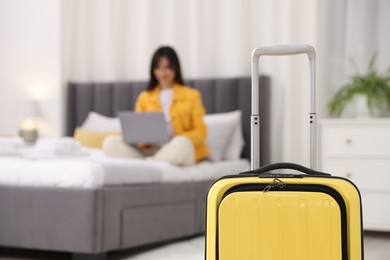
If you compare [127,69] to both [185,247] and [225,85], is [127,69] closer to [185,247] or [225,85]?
[225,85]

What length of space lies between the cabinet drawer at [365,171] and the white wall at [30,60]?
232cm

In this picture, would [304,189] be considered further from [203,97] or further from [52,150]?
[203,97]

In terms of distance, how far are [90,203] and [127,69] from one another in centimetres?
246

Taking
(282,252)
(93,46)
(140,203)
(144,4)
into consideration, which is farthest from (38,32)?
(282,252)

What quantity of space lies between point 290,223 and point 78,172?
1.64m

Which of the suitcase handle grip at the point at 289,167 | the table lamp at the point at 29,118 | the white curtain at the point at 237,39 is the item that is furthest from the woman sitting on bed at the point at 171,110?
the suitcase handle grip at the point at 289,167

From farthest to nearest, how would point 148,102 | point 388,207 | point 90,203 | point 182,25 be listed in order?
point 182,25, point 148,102, point 388,207, point 90,203

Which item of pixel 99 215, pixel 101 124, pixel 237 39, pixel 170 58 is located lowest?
pixel 99 215

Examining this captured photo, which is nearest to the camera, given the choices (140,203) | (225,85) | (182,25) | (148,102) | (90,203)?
(90,203)

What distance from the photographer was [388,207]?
422 centimetres

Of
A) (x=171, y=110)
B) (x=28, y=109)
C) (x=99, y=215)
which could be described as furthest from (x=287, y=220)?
(x=28, y=109)

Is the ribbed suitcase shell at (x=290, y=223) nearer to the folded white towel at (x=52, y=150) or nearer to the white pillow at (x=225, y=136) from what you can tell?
the folded white towel at (x=52, y=150)

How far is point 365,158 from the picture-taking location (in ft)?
14.1

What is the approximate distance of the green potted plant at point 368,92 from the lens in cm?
447
